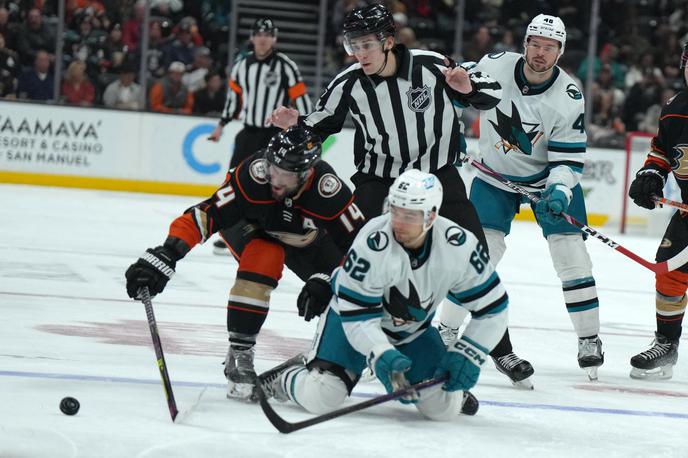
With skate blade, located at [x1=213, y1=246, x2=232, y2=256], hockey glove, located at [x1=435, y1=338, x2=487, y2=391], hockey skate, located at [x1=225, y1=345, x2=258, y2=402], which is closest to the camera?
hockey glove, located at [x1=435, y1=338, x2=487, y2=391]

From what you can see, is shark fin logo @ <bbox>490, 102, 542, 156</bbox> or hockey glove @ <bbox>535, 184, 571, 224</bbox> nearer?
hockey glove @ <bbox>535, 184, 571, 224</bbox>

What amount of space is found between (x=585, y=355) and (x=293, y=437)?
1.60 meters

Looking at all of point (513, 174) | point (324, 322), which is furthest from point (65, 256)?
point (324, 322)

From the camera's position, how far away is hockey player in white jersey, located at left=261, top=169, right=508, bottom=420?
125 inches

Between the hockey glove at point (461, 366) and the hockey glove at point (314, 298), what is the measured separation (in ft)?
1.41

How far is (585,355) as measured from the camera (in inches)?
170

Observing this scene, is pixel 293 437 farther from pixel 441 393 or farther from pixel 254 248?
pixel 254 248

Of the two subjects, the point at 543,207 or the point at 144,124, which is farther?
the point at 144,124

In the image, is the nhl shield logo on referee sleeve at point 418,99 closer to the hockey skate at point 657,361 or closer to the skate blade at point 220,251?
the hockey skate at point 657,361

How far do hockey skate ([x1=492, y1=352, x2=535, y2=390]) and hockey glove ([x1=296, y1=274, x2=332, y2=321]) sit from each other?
0.83 meters

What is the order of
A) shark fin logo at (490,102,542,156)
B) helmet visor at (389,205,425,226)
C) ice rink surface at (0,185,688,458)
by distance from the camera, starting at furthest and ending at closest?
1. shark fin logo at (490,102,542,156)
2. helmet visor at (389,205,425,226)
3. ice rink surface at (0,185,688,458)

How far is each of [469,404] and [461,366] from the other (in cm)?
29

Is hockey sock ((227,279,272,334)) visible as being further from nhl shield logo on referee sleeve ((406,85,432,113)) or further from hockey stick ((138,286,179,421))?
nhl shield logo on referee sleeve ((406,85,432,113))

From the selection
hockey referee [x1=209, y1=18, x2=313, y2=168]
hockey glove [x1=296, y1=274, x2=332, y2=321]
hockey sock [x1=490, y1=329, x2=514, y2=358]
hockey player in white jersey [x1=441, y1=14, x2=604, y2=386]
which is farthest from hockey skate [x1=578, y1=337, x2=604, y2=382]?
hockey referee [x1=209, y1=18, x2=313, y2=168]
